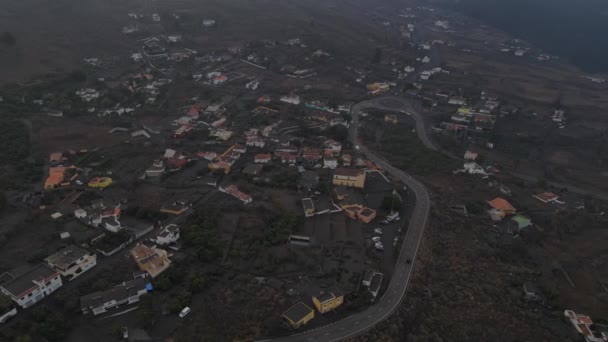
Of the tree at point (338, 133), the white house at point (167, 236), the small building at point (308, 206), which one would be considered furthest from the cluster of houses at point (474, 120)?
the white house at point (167, 236)

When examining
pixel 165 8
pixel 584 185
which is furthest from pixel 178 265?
pixel 165 8

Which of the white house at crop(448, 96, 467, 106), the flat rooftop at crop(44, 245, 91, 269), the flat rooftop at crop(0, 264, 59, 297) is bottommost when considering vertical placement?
the flat rooftop at crop(0, 264, 59, 297)

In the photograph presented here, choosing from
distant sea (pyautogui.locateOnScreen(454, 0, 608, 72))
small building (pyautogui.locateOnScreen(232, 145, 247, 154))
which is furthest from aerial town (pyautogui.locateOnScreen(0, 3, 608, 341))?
distant sea (pyautogui.locateOnScreen(454, 0, 608, 72))

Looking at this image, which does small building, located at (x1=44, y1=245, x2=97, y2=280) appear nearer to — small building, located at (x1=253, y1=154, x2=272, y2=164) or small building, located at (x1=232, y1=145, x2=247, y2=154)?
small building, located at (x1=253, y1=154, x2=272, y2=164)

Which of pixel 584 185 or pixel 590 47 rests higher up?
pixel 590 47

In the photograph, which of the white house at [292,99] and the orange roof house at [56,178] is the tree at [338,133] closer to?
the white house at [292,99]

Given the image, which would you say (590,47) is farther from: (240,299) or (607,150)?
(240,299)
